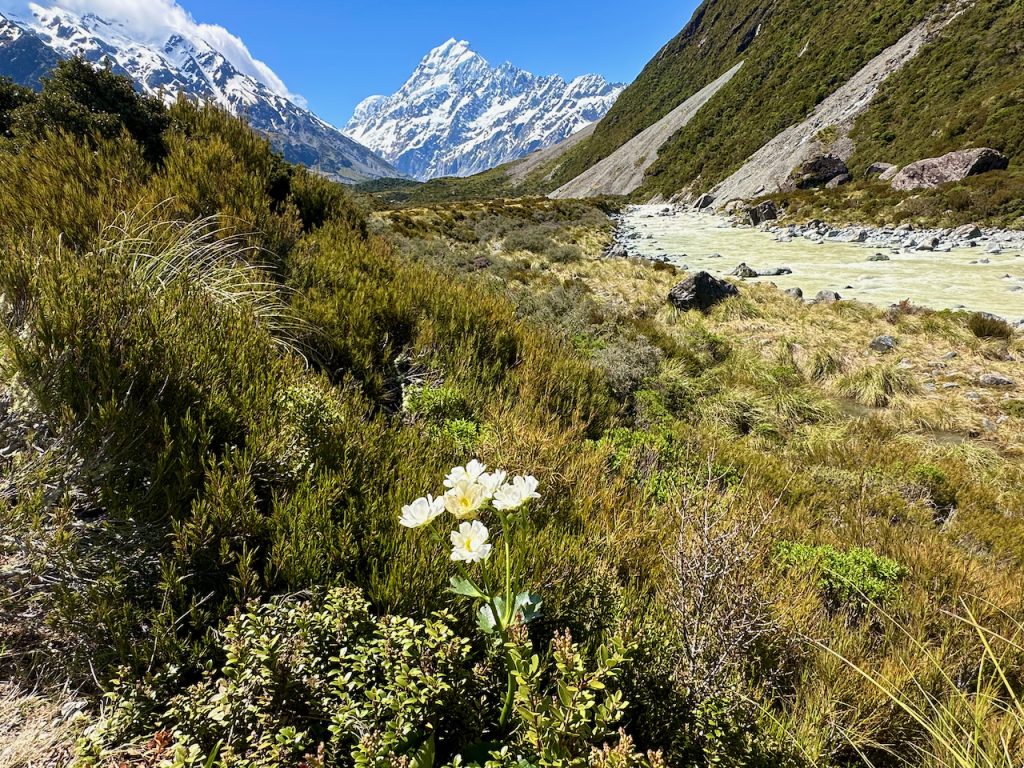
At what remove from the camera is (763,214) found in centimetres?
2795

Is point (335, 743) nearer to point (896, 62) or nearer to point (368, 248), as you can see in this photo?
point (368, 248)

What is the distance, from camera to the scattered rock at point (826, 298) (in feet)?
35.7

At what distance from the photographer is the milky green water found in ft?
35.7

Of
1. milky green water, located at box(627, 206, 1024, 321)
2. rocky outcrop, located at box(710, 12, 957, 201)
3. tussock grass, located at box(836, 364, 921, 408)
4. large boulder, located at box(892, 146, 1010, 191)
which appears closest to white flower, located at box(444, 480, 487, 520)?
tussock grass, located at box(836, 364, 921, 408)

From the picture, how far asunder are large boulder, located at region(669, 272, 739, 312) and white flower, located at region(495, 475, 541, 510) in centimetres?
1050

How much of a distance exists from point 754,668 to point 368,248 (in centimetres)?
569

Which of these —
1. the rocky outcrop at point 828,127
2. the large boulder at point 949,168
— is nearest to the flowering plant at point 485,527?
the large boulder at point 949,168

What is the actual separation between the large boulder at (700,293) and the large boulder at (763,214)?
20933 mm

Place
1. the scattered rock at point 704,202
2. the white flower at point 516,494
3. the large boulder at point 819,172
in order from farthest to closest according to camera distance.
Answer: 1. the scattered rock at point 704,202
2. the large boulder at point 819,172
3. the white flower at point 516,494

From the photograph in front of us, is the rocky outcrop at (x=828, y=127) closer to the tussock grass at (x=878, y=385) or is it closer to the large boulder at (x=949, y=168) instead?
the large boulder at (x=949, y=168)

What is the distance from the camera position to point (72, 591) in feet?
5.06

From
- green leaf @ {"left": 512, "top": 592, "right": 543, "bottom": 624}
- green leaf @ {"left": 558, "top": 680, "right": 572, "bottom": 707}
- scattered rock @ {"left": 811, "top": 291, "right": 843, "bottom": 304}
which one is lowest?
scattered rock @ {"left": 811, "top": 291, "right": 843, "bottom": 304}

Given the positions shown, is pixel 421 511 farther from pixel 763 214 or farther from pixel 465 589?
pixel 763 214

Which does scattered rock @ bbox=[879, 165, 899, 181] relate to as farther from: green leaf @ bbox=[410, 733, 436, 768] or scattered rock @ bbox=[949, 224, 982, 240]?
green leaf @ bbox=[410, 733, 436, 768]
